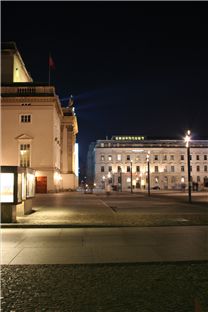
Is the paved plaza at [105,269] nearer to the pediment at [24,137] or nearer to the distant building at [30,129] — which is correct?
the distant building at [30,129]

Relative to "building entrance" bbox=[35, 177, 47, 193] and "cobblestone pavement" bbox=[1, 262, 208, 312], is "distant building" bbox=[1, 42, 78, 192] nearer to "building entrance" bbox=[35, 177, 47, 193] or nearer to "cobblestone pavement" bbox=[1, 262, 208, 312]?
"building entrance" bbox=[35, 177, 47, 193]

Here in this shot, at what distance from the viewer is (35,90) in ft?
208

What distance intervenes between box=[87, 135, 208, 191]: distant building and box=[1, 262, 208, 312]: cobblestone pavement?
133044 millimetres

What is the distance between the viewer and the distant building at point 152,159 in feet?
475

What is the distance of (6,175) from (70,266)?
413 inches

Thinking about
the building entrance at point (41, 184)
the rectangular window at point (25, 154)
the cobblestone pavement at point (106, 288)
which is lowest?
the cobblestone pavement at point (106, 288)

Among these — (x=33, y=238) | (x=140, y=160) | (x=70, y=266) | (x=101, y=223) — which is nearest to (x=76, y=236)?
(x=33, y=238)

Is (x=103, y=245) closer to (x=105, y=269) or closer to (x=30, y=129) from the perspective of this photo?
(x=105, y=269)

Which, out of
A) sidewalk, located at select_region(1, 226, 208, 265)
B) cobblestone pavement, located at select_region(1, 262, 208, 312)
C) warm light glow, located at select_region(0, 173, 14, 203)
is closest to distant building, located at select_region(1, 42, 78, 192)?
warm light glow, located at select_region(0, 173, 14, 203)

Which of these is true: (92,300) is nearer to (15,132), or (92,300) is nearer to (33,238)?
(33,238)

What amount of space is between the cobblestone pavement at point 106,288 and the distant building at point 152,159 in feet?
436

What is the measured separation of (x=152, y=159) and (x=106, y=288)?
140024 mm

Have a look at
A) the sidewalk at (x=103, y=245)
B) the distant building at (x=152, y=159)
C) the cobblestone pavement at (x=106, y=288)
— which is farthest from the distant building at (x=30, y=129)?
the distant building at (x=152, y=159)

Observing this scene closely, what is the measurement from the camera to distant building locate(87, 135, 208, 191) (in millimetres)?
144750
